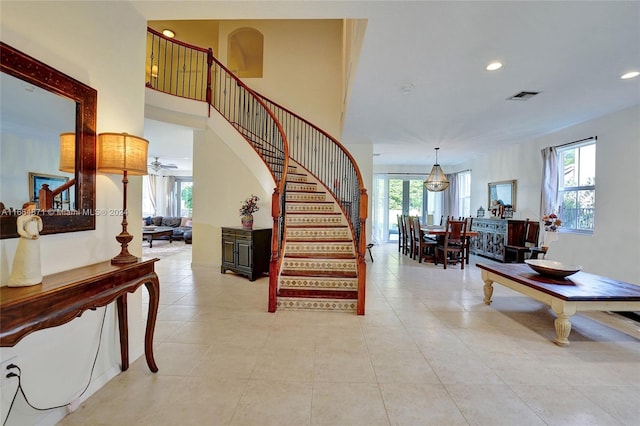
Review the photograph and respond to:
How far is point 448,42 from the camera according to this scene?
252 centimetres

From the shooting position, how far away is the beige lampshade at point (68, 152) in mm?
1574

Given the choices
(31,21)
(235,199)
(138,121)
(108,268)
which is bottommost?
(108,268)

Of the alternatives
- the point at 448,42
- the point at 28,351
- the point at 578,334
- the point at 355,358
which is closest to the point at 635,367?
the point at 578,334

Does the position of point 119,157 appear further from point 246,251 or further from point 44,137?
point 246,251

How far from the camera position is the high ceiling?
2090 mm

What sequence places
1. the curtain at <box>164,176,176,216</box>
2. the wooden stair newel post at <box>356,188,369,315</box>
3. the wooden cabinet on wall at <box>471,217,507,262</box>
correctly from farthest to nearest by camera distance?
the curtain at <box>164,176,176,216</box>, the wooden cabinet on wall at <box>471,217,507,262</box>, the wooden stair newel post at <box>356,188,369,315</box>

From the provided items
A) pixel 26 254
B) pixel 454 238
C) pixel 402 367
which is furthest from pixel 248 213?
pixel 454 238

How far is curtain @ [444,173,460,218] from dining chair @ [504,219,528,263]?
3.25 metres

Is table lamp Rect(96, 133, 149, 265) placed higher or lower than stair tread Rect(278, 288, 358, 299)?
higher

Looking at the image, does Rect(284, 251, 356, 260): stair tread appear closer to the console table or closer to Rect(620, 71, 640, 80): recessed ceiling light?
the console table

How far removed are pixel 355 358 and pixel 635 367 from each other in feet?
7.16

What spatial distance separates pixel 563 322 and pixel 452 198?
7294 millimetres

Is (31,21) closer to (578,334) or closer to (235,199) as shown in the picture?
(235,199)

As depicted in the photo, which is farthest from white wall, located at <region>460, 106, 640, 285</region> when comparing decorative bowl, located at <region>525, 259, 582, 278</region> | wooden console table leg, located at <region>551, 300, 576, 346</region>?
wooden console table leg, located at <region>551, 300, 576, 346</region>
